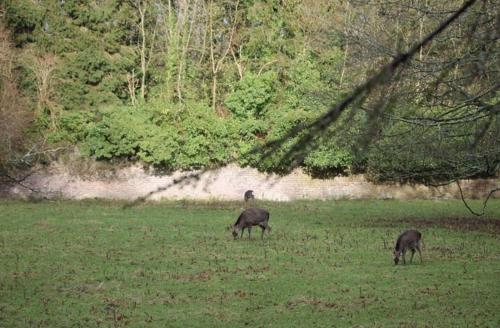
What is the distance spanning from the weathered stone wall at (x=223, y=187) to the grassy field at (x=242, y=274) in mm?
8129

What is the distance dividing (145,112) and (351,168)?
9.92 metres

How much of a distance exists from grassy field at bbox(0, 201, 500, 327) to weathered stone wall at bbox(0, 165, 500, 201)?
8.13 meters

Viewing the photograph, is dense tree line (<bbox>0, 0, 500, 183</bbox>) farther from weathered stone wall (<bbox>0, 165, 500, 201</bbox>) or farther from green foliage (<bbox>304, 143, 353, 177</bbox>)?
weathered stone wall (<bbox>0, 165, 500, 201</bbox>)

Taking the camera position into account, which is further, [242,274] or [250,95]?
[250,95]

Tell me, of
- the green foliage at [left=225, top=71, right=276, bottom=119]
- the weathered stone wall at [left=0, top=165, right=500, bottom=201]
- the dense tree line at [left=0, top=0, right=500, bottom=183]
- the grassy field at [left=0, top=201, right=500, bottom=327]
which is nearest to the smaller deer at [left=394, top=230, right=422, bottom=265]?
the grassy field at [left=0, top=201, right=500, bottom=327]

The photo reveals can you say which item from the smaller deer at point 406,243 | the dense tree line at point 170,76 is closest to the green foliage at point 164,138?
the dense tree line at point 170,76

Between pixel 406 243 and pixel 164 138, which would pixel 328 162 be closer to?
pixel 164 138

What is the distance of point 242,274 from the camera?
14.0 metres

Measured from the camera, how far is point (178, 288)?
12.7 m

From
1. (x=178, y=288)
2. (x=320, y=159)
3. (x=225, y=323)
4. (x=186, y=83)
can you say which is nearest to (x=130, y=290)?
(x=178, y=288)

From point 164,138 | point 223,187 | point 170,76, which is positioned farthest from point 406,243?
point 170,76

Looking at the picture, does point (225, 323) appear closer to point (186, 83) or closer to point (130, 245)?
point (130, 245)

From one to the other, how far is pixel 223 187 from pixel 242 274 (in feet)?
63.5

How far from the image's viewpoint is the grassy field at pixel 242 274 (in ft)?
35.5
